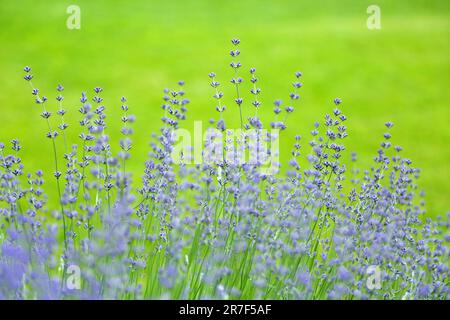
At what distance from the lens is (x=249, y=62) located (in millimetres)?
8742

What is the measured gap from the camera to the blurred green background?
23.3ft

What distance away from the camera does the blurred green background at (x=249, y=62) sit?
7.10 m

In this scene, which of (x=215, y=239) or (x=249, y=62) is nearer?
(x=215, y=239)
